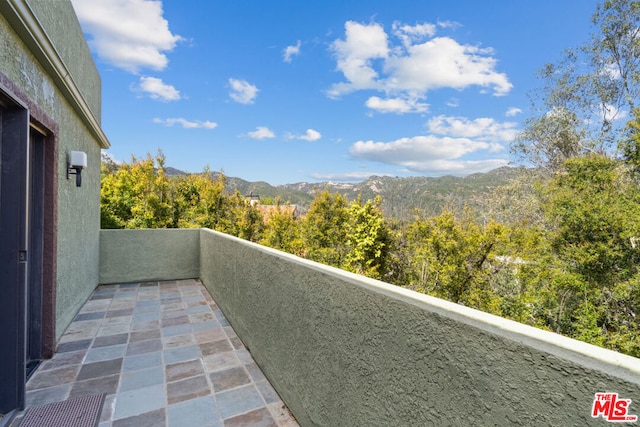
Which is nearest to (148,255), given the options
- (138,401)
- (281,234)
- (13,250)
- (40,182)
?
(40,182)

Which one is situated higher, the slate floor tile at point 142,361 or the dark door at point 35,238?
the dark door at point 35,238

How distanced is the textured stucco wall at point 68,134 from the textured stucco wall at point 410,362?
2770mm

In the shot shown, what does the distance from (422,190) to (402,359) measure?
111ft

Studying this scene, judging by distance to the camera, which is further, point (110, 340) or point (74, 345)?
point (110, 340)

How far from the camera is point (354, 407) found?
1732 mm

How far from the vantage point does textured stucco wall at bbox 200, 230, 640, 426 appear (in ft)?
2.68

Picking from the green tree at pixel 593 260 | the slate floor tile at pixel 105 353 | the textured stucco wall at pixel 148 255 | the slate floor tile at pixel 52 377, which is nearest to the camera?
the slate floor tile at pixel 52 377

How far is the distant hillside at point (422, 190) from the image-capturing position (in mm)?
12289

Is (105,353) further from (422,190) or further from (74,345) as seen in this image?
(422,190)

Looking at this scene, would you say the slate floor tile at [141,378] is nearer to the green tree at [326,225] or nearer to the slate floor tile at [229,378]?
the slate floor tile at [229,378]

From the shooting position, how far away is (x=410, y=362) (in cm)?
133

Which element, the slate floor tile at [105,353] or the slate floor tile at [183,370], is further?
the slate floor tile at [105,353]

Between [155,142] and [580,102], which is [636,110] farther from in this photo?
[155,142]

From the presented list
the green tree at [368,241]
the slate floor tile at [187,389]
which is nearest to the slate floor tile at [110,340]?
the slate floor tile at [187,389]
